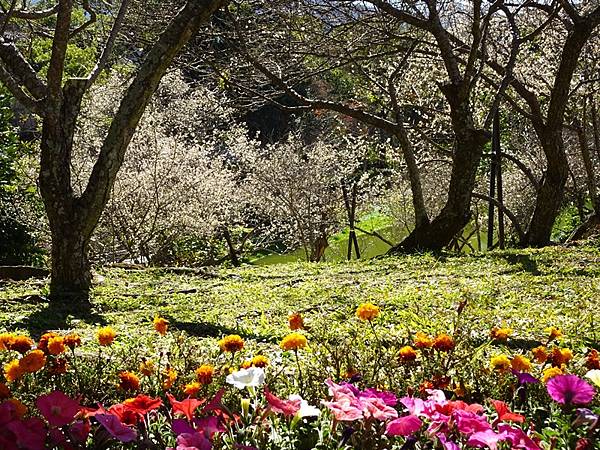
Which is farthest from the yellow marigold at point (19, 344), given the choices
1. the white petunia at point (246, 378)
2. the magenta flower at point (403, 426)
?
the magenta flower at point (403, 426)

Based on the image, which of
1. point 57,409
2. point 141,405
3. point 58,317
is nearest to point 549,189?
point 58,317

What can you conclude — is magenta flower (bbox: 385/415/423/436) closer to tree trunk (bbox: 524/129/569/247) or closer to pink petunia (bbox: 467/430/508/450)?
pink petunia (bbox: 467/430/508/450)

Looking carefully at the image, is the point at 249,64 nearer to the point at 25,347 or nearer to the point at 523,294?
the point at 523,294

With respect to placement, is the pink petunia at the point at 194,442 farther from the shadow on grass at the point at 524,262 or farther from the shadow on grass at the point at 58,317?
the shadow on grass at the point at 524,262

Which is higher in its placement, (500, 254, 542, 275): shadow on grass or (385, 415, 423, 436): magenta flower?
(500, 254, 542, 275): shadow on grass

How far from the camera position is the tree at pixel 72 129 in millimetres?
5195

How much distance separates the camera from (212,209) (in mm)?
17156

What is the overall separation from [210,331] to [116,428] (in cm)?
275

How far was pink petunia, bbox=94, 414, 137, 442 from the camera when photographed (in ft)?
4.37

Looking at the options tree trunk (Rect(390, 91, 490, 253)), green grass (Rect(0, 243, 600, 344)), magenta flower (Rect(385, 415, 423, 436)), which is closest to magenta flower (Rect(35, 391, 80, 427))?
magenta flower (Rect(385, 415, 423, 436))

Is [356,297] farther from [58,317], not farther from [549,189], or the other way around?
[549,189]

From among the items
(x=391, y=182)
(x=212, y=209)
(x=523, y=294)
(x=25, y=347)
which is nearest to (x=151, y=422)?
(x=25, y=347)

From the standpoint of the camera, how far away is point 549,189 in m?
9.23

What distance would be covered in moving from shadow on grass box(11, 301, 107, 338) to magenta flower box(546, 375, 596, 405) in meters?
3.40
